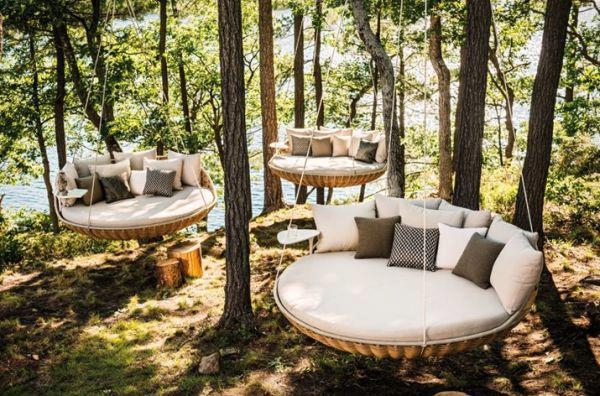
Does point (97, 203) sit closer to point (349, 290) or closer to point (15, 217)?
point (349, 290)

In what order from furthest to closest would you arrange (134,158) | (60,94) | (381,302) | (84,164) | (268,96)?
(60,94) → (268,96) → (134,158) → (84,164) → (381,302)

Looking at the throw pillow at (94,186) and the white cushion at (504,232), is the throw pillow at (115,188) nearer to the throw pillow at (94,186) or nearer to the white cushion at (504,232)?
the throw pillow at (94,186)

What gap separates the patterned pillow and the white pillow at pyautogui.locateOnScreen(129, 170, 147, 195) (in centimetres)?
11

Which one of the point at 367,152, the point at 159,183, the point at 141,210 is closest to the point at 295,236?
the point at 141,210

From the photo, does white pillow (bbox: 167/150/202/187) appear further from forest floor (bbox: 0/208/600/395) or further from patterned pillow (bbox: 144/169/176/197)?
forest floor (bbox: 0/208/600/395)

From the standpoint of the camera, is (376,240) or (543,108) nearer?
(376,240)

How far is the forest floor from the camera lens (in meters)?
3.50

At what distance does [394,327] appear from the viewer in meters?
2.89

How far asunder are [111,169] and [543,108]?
4689mm

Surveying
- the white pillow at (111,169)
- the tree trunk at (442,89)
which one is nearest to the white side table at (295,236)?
the white pillow at (111,169)

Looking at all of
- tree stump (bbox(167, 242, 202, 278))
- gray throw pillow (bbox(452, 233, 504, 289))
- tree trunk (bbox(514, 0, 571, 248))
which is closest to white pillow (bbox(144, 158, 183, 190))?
tree stump (bbox(167, 242, 202, 278))

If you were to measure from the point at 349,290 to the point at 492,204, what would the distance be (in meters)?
4.62

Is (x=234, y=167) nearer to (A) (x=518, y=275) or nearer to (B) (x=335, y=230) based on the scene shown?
(B) (x=335, y=230)

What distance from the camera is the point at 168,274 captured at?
5.23m
